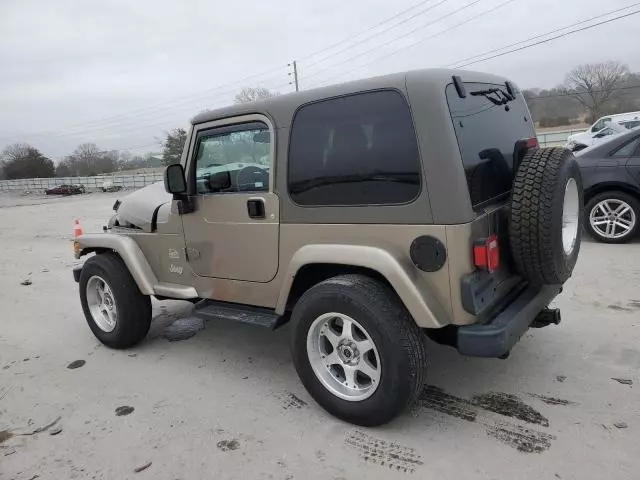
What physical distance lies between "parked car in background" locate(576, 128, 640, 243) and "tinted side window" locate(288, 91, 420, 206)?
16.7ft

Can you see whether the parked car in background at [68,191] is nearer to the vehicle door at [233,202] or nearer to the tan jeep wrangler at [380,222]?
the vehicle door at [233,202]

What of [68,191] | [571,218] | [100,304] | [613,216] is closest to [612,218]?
[613,216]

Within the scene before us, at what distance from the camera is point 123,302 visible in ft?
13.3

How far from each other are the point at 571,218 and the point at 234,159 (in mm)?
2357

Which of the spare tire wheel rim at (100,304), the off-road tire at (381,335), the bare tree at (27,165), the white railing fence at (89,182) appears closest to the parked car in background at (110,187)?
the white railing fence at (89,182)

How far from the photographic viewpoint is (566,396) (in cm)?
297

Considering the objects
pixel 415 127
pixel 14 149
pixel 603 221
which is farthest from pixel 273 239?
pixel 14 149

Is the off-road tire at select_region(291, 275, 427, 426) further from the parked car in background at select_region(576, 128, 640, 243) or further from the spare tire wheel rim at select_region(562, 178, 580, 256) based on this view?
the parked car in background at select_region(576, 128, 640, 243)

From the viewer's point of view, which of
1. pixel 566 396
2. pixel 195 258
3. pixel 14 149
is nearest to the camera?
pixel 566 396

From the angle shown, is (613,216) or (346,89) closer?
(346,89)

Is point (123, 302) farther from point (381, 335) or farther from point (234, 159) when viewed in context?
point (381, 335)

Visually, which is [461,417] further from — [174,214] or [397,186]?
[174,214]

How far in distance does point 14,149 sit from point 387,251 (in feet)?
309

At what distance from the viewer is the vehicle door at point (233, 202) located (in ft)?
10.5
